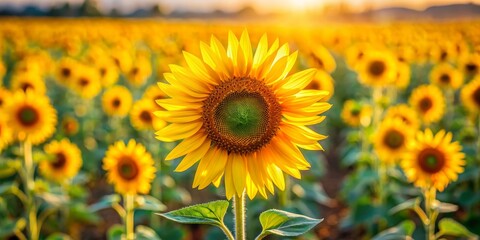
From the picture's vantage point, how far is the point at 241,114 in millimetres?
2250

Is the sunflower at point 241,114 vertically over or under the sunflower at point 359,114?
over

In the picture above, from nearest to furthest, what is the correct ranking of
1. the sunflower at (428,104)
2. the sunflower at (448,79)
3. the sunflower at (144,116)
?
1. the sunflower at (144,116)
2. the sunflower at (428,104)
3. the sunflower at (448,79)

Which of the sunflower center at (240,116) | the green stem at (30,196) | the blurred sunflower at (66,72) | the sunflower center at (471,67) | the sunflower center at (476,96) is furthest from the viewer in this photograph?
the blurred sunflower at (66,72)

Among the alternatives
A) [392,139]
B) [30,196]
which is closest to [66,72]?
[30,196]

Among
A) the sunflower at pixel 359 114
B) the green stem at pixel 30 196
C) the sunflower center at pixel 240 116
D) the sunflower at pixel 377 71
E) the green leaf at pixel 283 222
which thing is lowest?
the green stem at pixel 30 196

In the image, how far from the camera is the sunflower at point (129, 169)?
158 inches

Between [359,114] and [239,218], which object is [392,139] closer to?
[359,114]

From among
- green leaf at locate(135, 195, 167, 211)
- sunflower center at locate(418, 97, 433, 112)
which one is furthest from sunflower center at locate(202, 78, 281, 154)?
sunflower center at locate(418, 97, 433, 112)

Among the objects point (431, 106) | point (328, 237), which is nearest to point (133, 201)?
point (328, 237)

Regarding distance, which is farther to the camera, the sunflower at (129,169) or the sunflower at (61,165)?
the sunflower at (61,165)

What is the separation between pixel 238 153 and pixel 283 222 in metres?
0.31

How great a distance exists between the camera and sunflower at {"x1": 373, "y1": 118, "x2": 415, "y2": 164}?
514cm

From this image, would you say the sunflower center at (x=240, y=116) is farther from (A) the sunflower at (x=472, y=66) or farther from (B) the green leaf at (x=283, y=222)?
(A) the sunflower at (x=472, y=66)

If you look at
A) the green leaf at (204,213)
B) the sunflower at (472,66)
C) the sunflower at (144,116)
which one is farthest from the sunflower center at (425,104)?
the green leaf at (204,213)
